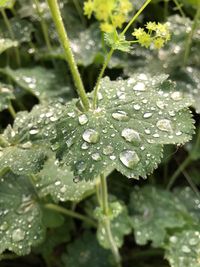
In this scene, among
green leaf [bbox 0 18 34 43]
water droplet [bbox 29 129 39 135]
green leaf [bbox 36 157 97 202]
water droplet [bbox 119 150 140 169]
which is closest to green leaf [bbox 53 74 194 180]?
water droplet [bbox 119 150 140 169]

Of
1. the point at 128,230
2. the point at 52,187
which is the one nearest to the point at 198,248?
the point at 128,230

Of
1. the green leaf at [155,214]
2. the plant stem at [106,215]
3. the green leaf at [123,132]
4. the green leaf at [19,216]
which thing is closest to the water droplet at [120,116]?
the green leaf at [123,132]

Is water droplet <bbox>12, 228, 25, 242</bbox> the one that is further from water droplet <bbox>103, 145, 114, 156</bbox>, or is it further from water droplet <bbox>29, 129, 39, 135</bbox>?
water droplet <bbox>103, 145, 114, 156</bbox>

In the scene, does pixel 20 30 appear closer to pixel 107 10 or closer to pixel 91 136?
pixel 91 136

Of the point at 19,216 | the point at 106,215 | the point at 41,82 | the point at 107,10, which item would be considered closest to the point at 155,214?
the point at 106,215

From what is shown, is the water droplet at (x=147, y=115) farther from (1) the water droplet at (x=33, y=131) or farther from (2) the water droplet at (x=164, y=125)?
(1) the water droplet at (x=33, y=131)
